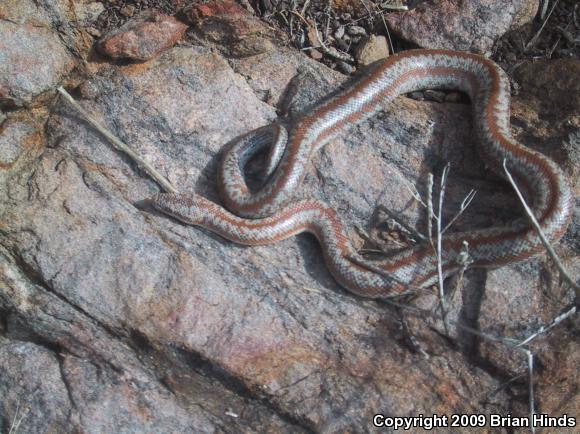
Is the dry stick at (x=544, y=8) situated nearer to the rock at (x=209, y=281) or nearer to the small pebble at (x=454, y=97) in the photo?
the small pebble at (x=454, y=97)

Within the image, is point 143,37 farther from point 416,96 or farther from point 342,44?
point 416,96

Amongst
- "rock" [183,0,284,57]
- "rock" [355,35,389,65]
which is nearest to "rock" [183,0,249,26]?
"rock" [183,0,284,57]

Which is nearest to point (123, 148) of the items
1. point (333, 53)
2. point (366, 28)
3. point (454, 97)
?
point (333, 53)

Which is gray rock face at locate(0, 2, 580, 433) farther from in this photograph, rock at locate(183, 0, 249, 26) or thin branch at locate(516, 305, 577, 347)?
rock at locate(183, 0, 249, 26)

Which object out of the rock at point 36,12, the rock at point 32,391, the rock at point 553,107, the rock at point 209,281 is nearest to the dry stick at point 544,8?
the rock at point 553,107

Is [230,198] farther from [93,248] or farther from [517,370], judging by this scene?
[517,370]
